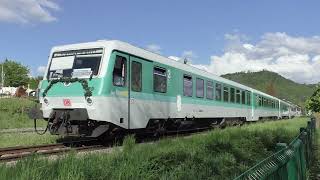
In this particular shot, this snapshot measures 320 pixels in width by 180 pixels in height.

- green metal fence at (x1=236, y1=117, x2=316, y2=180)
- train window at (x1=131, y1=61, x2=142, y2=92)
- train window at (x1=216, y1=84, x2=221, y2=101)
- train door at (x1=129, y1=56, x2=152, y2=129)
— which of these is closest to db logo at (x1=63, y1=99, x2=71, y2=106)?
train door at (x1=129, y1=56, x2=152, y2=129)

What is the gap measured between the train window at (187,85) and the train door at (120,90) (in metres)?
5.32

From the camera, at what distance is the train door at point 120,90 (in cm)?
1397

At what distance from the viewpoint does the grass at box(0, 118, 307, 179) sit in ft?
21.0

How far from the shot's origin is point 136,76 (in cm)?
1509

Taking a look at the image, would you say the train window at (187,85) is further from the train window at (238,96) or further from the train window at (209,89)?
the train window at (238,96)

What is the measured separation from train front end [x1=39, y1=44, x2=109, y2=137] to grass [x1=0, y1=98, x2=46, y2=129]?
1464cm

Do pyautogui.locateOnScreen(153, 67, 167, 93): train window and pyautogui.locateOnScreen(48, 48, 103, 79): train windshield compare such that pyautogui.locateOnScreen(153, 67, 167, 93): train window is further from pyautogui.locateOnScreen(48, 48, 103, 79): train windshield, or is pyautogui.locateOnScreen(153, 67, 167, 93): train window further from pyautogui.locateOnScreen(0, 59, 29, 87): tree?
pyautogui.locateOnScreen(0, 59, 29, 87): tree

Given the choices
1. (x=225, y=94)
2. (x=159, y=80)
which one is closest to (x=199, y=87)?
(x=159, y=80)

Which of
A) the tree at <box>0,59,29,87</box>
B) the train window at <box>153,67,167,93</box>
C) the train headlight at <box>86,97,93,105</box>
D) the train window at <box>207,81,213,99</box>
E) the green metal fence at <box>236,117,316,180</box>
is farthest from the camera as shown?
the tree at <box>0,59,29,87</box>

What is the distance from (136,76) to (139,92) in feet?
1.74

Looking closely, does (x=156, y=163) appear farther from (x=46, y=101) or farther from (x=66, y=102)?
(x=46, y=101)

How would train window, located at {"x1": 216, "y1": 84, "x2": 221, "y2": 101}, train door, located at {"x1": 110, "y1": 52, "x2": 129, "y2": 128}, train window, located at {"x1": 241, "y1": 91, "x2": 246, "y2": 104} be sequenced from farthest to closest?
train window, located at {"x1": 241, "y1": 91, "x2": 246, "y2": 104} < train window, located at {"x1": 216, "y1": 84, "x2": 221, "y2": 101} < train door, located at {"x1": 110, "y1": 52, "x2": 129, "y2": 128}

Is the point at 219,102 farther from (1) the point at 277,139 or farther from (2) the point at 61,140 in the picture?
→ (2) the point at 61,140

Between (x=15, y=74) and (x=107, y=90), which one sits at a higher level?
(x=15, y=74)
